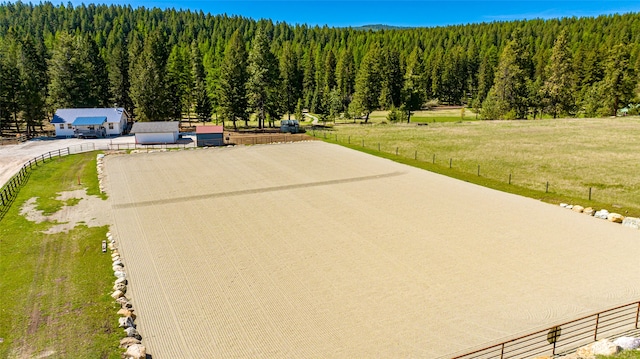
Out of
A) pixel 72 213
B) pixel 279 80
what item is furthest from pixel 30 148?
pixel 279 80

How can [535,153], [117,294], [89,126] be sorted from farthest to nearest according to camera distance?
[89,126]
[535,153]
[117,294]

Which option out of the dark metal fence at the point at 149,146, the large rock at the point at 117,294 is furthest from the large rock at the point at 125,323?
the dark metal fence at the point at 149,146

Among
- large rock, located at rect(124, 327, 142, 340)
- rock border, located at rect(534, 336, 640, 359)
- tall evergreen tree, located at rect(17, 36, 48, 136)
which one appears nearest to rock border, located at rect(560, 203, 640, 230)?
rock border, located at rect(534, 336, 640, 359)

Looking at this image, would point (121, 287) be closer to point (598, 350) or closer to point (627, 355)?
point (598, 350)

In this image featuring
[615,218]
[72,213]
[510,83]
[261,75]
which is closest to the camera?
[615,218]

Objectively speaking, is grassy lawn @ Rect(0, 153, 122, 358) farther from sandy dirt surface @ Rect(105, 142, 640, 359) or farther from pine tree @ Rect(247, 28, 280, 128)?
pine tree @ Rect(247, 28, 280, 128)

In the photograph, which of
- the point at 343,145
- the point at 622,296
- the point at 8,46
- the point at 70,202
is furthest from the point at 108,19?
the point at 622,296
